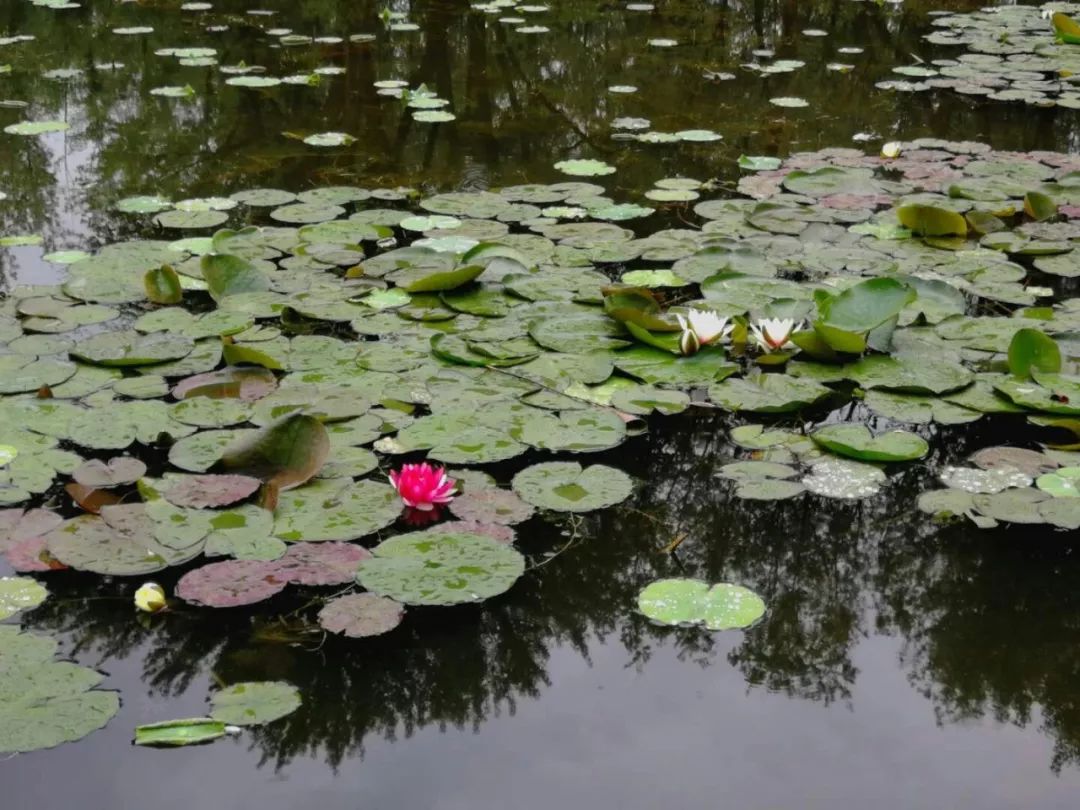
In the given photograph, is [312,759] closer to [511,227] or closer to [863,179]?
[511,227]

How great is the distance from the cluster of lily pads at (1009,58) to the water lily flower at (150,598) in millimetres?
5061

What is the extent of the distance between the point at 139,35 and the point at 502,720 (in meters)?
7.02

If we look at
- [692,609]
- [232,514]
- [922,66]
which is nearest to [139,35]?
[922,66]

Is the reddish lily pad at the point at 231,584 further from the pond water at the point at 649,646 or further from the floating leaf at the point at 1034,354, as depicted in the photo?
the floating leaf at the point at 1034,354

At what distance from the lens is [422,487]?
247 cm

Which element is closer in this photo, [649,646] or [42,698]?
[42,698]

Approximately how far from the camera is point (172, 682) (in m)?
2.02

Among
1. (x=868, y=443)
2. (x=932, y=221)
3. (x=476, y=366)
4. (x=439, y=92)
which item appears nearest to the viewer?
(x=868, y=443)

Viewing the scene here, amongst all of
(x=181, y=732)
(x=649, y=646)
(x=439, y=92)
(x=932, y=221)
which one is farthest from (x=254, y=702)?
(x=439, y=92)

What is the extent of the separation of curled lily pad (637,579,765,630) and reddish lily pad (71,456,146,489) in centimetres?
118

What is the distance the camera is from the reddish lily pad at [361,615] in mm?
2104

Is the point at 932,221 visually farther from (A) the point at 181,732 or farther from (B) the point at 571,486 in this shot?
(A) the point at 181,732

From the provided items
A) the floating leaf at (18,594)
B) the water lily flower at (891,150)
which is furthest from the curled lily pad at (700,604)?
the water lily flower at (891,150)

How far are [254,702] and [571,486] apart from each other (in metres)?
0.91
